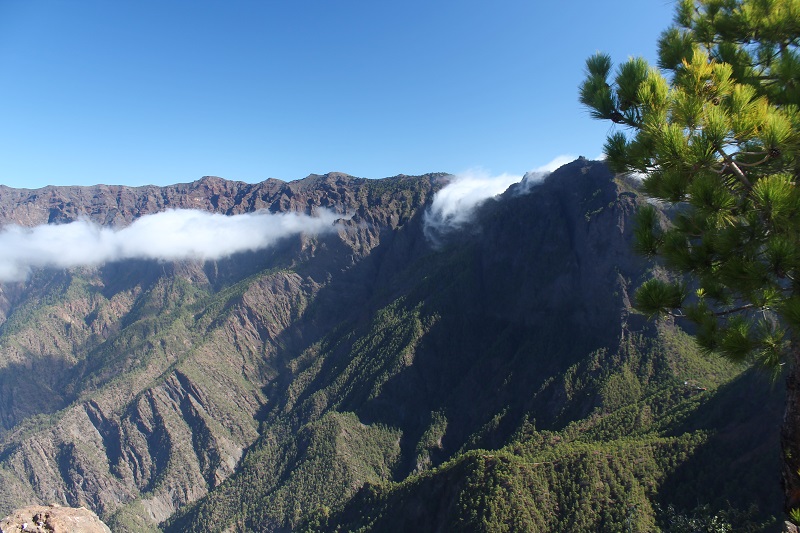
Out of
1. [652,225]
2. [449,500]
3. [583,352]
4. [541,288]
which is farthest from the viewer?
[541,288]

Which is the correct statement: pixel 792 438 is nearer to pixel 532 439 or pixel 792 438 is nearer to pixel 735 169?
pixel 735 169

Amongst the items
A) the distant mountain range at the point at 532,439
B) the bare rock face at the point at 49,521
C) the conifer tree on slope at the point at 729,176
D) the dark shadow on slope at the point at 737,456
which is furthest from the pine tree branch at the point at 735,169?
the dark shadow on slope at the point at 737,456

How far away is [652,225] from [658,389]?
12495 centimetres

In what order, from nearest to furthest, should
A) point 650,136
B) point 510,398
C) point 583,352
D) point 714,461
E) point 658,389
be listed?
point 650,136 → point 714,461 → point 658,389 → point 583,352 → point 510,398

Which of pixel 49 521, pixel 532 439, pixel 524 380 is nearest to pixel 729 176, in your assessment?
pixel 49 521

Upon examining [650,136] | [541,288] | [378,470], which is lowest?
[378,470]

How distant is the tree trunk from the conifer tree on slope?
24mm

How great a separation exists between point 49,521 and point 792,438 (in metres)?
33.4

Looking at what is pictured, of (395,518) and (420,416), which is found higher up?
(395,518)

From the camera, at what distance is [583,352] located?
149000 mm

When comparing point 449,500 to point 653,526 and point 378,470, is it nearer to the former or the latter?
point 653,526

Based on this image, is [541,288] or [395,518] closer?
[395,518]

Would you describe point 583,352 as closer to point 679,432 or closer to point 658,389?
point 658,389

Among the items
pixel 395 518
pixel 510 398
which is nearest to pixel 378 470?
pixel 510 398
